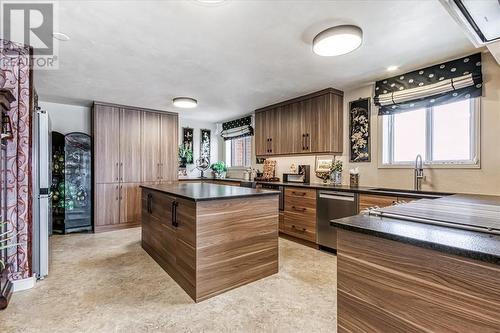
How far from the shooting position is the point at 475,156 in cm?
272

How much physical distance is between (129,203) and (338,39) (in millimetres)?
4541

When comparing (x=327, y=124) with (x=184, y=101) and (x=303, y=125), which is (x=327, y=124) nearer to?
(x=303, y=125)

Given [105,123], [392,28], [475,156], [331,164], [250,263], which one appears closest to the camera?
[392,28]

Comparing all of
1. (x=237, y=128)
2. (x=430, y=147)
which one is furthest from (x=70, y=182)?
(x=430, y=147)

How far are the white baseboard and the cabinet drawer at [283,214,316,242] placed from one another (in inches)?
126

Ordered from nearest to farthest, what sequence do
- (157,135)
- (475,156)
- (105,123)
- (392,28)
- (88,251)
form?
(392,28) < (475,156) < (88,251) < (105,123) < (157,135)

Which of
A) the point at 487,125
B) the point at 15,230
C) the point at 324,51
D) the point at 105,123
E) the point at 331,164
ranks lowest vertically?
the point at 15,230

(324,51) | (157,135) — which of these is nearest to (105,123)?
(157,135)

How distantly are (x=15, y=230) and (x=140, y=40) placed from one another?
2171 mm

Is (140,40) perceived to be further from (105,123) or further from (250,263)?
(105,123)

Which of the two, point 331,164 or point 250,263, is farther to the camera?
point 331,164

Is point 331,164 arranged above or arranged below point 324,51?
below

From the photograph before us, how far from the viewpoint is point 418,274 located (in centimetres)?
97

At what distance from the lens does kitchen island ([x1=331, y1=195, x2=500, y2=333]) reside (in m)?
0.83
